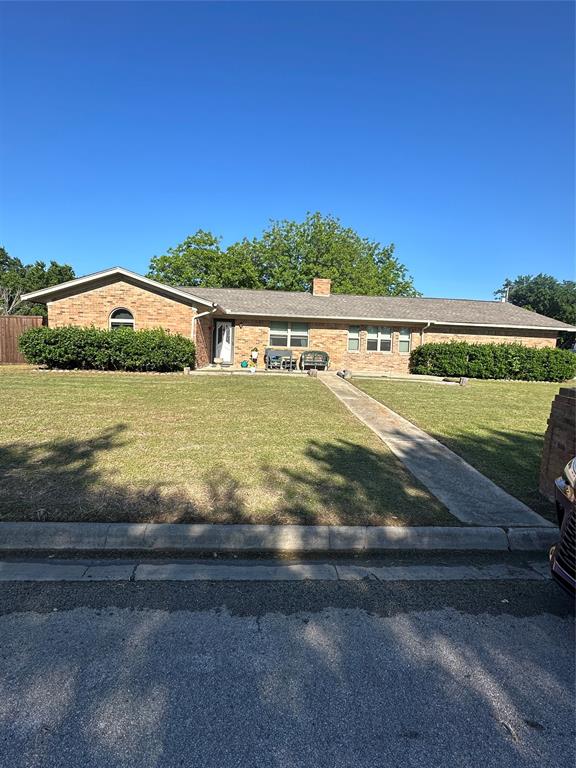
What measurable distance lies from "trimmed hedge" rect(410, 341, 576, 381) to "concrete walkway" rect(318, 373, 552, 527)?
12.2 meters

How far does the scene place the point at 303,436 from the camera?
6.88 meters

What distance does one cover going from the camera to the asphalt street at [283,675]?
179 cm

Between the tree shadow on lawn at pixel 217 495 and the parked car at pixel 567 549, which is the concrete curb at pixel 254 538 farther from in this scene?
the parked car at pixel 567 549

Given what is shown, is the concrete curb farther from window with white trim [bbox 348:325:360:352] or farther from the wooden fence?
window with white trim [bbox 348:325:360:352]

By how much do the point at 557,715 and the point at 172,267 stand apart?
4164cm

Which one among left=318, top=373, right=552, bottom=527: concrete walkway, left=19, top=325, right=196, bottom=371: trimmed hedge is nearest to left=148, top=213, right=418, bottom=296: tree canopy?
left=19, top=325, right=196, bottom=371: trimmed hedge

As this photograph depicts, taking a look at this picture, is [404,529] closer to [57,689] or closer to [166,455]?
[57,689]

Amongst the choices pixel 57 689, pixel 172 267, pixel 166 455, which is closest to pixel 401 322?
pixel 166 455

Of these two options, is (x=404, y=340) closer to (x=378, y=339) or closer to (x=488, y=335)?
(x=378, y=339)

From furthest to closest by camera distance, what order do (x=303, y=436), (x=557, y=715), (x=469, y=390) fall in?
(x=469, y=390) → (x=303, y=436) → (x=557, y=715)

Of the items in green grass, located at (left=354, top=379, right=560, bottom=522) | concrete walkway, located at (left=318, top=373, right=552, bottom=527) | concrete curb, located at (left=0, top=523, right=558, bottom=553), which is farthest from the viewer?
green grass, located at (left=354, top=379, right=560, bottom=522)

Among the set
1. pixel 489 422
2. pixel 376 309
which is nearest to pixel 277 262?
pixel 376 309

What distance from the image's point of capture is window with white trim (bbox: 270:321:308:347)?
20.7 meters

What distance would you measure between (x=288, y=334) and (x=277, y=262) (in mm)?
21256
